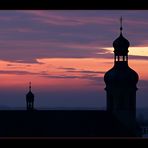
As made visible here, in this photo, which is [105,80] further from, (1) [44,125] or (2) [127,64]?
(1) [44,125]

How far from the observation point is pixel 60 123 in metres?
37.5

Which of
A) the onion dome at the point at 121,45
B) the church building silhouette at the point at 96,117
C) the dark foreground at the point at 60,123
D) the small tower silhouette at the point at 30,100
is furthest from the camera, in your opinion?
the small tower silhouette at the point at 30,100

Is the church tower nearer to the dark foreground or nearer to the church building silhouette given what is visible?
the church building silhouette

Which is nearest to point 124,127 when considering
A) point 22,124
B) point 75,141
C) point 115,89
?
point 115,89

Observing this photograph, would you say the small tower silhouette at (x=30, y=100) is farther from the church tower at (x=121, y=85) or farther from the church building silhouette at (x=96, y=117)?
the church tower at (x=121, y=85)

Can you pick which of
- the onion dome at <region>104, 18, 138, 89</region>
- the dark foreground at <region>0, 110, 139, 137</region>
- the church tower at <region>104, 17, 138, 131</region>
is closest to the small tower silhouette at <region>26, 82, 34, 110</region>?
the dark foreground at <region>0, 110, 139, 137</region>

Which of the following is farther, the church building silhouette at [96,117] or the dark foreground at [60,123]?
the dark foreground at [60,123]

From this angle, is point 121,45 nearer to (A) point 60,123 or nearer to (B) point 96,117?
(B) point 96,117

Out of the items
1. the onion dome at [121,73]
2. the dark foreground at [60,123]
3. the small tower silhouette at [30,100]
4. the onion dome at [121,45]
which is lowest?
the dark foreground at [60,123]

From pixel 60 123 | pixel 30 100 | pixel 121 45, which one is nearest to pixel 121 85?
pixel 121 45

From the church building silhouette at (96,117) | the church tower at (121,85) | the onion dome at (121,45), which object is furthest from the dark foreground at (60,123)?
the onion dome at (121,45)

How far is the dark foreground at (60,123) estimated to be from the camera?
36.3 meters

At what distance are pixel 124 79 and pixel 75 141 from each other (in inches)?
1341

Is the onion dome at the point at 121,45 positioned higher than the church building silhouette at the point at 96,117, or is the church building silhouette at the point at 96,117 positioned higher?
the onion dome at the point at 121,45
